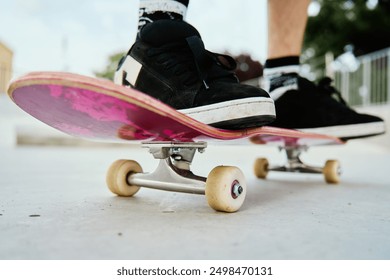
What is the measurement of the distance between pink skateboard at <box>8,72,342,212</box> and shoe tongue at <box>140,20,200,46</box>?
0.82 ft

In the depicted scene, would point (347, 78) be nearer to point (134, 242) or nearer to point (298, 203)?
point (298, 203)

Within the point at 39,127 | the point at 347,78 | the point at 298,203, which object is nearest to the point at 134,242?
the point at 298,203

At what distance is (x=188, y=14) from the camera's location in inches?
46.3

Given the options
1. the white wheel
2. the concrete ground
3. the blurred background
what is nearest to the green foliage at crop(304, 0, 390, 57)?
the blurred background

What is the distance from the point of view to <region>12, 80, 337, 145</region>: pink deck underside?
0.78m

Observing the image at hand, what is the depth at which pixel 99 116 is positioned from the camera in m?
0.87

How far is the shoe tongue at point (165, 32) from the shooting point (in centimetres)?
96

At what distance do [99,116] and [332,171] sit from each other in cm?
117

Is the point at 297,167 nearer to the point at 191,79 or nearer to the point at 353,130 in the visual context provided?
the point at 353,130

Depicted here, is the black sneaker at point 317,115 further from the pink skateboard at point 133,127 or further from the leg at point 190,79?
the leg at point 190,79

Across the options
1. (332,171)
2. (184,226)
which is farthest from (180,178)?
(332,171)

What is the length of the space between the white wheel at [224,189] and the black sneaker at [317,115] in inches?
21.0

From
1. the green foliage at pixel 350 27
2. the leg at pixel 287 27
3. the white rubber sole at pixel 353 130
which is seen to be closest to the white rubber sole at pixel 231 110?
the white rubber sole at pixel 353 130
